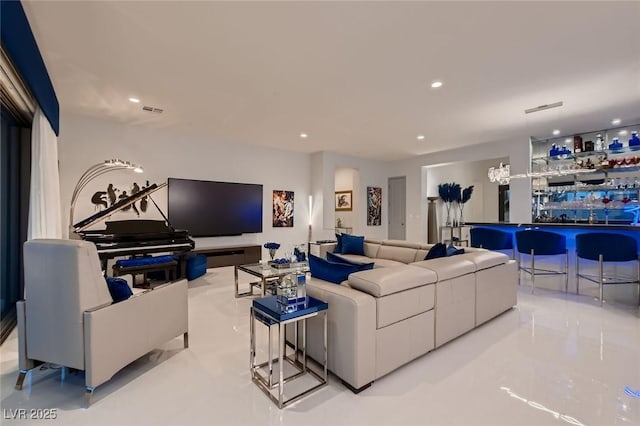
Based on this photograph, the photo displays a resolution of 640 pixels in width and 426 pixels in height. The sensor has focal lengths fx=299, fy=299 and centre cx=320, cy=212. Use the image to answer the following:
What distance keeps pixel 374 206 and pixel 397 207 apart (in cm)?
87

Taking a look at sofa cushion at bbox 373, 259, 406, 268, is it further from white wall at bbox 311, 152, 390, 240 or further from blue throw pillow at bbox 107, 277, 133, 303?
blue throw pillow at bbox 107, 277, 133, 303

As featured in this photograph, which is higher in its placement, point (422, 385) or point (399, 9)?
point (399, 9)

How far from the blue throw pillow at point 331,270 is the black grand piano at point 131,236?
277cm

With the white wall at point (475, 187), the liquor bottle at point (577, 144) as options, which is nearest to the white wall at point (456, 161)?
the liquor bottle at point (577, 144)

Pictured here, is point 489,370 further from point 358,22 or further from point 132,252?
point 132,252

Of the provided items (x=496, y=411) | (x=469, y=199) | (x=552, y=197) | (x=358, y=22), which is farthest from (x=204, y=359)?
(x=469, y=199)

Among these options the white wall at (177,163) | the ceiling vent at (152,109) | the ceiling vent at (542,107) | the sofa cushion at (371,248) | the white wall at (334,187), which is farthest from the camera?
the white wall at (334,187)

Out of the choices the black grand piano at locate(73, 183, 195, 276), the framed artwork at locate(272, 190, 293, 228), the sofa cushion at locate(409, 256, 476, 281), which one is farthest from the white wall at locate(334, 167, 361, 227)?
the sofa cushion at locate(409, 256, 476, 281)

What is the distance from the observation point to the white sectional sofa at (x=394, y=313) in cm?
208

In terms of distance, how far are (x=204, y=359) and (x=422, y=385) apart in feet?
5.82

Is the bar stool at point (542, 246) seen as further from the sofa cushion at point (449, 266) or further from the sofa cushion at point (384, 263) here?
the sofa cushion at point (449, 266)

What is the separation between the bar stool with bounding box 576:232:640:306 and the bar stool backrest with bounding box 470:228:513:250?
95 cm

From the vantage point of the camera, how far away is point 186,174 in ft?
19.9

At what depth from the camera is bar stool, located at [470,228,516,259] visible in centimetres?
507
